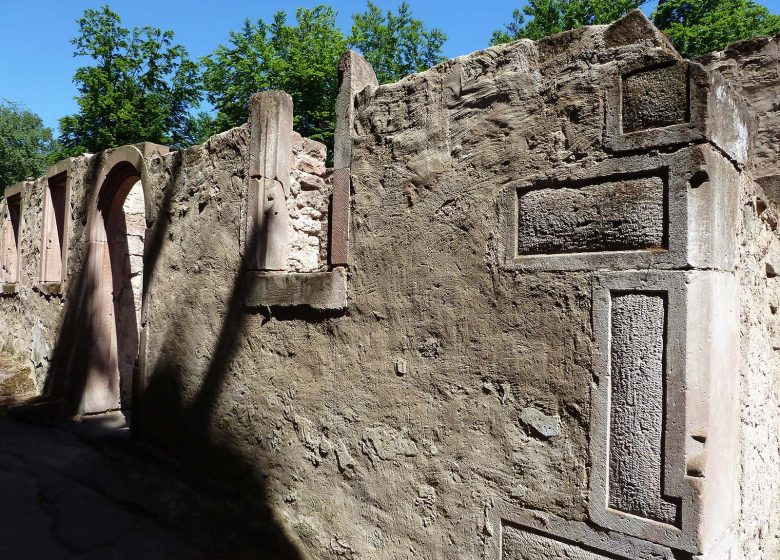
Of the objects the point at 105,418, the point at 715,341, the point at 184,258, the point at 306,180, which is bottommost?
the point at 105,418

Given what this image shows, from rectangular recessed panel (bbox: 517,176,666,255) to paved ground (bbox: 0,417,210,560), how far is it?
263cm

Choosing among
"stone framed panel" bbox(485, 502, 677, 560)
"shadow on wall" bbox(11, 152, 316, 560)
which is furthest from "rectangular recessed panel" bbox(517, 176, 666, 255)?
"shadow on wall" bbox(11, 152, 316, 560)

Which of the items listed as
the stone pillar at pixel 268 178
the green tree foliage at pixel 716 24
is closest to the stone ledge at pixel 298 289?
the stone pillar at pixel 268 178

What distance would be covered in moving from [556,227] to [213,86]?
798 inches

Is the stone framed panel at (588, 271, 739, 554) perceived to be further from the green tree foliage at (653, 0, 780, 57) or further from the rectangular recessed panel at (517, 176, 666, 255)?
the green tree foliage at (653, 0, 780, 57)

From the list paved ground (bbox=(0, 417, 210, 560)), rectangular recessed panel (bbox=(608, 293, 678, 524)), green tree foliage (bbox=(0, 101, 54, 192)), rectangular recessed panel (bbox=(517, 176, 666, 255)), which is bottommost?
paved ground (bbox=(0, 417, 210, 560))

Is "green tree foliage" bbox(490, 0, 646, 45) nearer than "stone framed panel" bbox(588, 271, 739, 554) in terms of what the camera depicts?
No

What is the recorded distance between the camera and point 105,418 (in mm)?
6062

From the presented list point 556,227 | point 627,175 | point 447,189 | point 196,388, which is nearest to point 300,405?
point 196,388

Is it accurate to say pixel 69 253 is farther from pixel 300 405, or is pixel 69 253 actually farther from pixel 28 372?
pixel 300 405

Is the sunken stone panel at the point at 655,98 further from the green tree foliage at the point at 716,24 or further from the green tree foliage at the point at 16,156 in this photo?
the green tree foliage at the point at 16,156

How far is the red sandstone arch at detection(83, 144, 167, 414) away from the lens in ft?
20.4

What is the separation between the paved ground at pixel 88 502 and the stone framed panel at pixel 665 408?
2415mm

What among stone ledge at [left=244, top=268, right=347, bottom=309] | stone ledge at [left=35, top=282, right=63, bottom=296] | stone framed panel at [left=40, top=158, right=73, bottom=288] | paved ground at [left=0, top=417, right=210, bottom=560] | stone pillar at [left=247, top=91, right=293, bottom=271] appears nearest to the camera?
stone ledge at [left=244, top=268, right=347, bottom=309]
